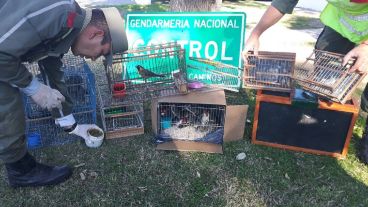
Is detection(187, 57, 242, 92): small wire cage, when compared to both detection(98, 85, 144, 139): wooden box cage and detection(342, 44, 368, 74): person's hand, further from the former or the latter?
detection(342, 44, 368, 74): person's hand

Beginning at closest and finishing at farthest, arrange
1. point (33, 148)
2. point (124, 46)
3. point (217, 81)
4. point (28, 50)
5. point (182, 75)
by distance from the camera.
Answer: point (28, 50), point (124, 46), point (33, 148), point (182, 75), point (217, 81)

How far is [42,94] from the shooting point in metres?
2.65

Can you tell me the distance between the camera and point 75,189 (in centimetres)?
296

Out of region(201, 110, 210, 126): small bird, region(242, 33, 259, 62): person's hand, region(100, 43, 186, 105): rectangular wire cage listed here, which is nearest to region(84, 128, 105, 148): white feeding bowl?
region(100, 43, 186, 105): rectangular wire cage

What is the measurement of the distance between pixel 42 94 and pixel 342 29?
2.62 meters

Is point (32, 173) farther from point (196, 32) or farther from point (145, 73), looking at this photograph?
point (196, 32)

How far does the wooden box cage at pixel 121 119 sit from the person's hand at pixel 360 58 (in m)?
2.00

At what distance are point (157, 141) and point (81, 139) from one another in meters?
0.79

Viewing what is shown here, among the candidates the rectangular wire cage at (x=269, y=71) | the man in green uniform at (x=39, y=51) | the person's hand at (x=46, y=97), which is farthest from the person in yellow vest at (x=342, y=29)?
the person's hand at (x=46, y=97)

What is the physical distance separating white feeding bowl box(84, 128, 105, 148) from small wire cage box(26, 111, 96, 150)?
0.15 m

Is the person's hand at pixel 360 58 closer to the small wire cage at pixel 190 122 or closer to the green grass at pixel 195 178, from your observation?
the green grass at pixel 195 178

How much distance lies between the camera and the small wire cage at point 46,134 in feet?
11.2

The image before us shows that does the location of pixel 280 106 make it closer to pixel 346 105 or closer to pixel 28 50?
pixel 346 105

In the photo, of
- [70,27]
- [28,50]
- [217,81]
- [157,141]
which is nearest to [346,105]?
[217,81]
